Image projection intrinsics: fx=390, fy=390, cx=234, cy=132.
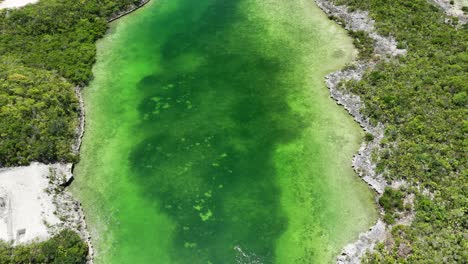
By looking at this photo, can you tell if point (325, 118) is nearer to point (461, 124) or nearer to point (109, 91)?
point (461, 124)

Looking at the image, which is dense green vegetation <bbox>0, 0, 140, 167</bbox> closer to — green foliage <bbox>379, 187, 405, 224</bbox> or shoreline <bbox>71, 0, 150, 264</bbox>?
shoreline <bbox>71, 0, 150, 264</bbox>

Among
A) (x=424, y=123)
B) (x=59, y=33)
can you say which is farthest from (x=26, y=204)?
(x=424, y=123)

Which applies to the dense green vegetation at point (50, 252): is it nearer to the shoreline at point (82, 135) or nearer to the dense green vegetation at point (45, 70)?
the shoreline at point (82, 135)

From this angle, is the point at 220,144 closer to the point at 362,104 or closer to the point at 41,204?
the point at 362,104

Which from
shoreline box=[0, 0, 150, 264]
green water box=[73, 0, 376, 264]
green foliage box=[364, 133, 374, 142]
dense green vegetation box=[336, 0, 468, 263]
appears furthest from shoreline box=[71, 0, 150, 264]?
green foliage box=[364, 133, 374, 142]

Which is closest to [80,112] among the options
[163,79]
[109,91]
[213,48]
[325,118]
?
[109,91]

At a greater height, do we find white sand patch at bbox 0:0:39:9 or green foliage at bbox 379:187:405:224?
white sand patch at bbox 0:0:39:9

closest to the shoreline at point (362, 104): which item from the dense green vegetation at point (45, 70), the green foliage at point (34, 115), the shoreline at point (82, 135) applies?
the shoreline at point (82, 135)
